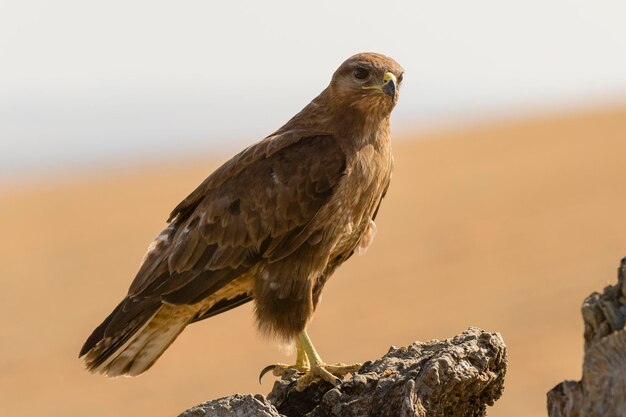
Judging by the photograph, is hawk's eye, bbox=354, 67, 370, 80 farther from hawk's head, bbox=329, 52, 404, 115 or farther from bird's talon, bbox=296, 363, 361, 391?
bird's talon, bbox=296, 363, 361, 391

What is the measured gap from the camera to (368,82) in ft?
23.8

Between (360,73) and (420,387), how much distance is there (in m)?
2.63

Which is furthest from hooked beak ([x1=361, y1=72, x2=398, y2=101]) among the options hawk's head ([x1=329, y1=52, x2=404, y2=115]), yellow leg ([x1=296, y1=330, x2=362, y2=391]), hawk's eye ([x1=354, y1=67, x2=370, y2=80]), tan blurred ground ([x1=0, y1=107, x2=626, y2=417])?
tan blurred ground ([x1=0, y1=107, x2=626, y2=417])

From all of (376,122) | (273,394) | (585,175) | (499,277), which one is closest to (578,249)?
(499,277)

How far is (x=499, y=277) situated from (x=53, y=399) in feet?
24.2

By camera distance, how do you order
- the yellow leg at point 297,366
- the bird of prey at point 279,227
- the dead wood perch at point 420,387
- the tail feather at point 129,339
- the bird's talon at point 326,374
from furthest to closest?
the tail feather at point 129,339, the bird of prey at point 279,227, the yellow leg at point 297,366, the bird's talon at point 326,374, the dead wood perch at point 420,387

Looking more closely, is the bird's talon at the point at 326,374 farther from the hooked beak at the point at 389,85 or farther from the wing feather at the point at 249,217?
the hooked beak at the point at 389,85

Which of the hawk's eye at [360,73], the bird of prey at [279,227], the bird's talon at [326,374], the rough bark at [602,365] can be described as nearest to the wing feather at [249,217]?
the bird of prey at [279,227]

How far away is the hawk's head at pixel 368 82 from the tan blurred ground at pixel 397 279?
6835 mm

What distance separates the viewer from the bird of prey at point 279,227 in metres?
7.07

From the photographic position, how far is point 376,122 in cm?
728

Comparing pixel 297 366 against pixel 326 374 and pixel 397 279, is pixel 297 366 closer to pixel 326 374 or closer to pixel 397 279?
pixel 326 374

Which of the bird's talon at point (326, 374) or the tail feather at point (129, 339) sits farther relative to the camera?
the tail feather at point (129, 339)

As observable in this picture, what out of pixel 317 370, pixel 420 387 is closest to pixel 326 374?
pixel 317 370
